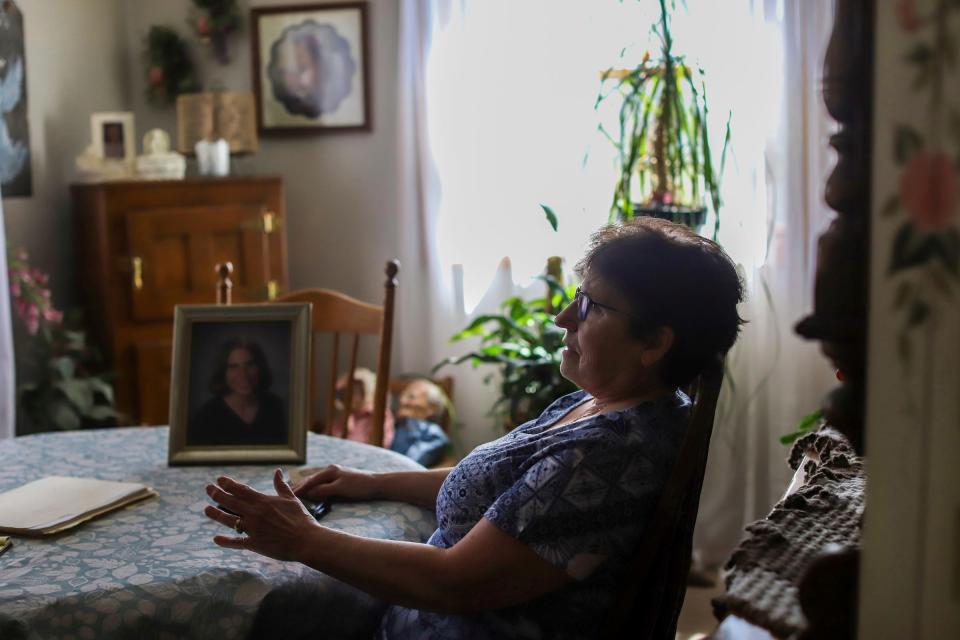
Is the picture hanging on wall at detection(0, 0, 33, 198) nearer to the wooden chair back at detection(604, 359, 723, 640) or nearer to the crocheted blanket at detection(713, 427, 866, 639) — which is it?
the wooden chair back at detection(604, 359, 723, 640)

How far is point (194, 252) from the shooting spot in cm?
339

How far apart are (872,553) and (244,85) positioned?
3654 millimetres

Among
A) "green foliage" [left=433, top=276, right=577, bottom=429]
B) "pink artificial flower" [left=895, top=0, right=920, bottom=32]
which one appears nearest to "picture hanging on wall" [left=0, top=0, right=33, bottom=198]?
"green foliage" [left=433, top=276, right=577, bottom=429]

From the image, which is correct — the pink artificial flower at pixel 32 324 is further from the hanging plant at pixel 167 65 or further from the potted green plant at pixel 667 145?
the potted green plant at pixel 667 145

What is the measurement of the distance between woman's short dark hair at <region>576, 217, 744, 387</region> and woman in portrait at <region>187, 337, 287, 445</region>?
767 mm

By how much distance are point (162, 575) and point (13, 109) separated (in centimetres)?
251

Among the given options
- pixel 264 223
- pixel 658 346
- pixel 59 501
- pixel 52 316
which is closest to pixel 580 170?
pixel 264 223

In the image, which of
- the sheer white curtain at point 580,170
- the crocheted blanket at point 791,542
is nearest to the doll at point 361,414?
the sheer white curtain at point 580,170

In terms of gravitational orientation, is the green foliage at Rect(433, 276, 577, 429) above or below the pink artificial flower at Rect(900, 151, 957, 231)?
below

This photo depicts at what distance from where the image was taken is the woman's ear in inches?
52.5

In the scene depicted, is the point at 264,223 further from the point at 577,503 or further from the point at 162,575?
the point at 577,503

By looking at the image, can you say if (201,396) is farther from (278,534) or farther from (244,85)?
(244,85)

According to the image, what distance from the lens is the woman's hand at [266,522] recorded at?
1.29 m

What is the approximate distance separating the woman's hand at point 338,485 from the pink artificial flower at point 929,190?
120 cm
